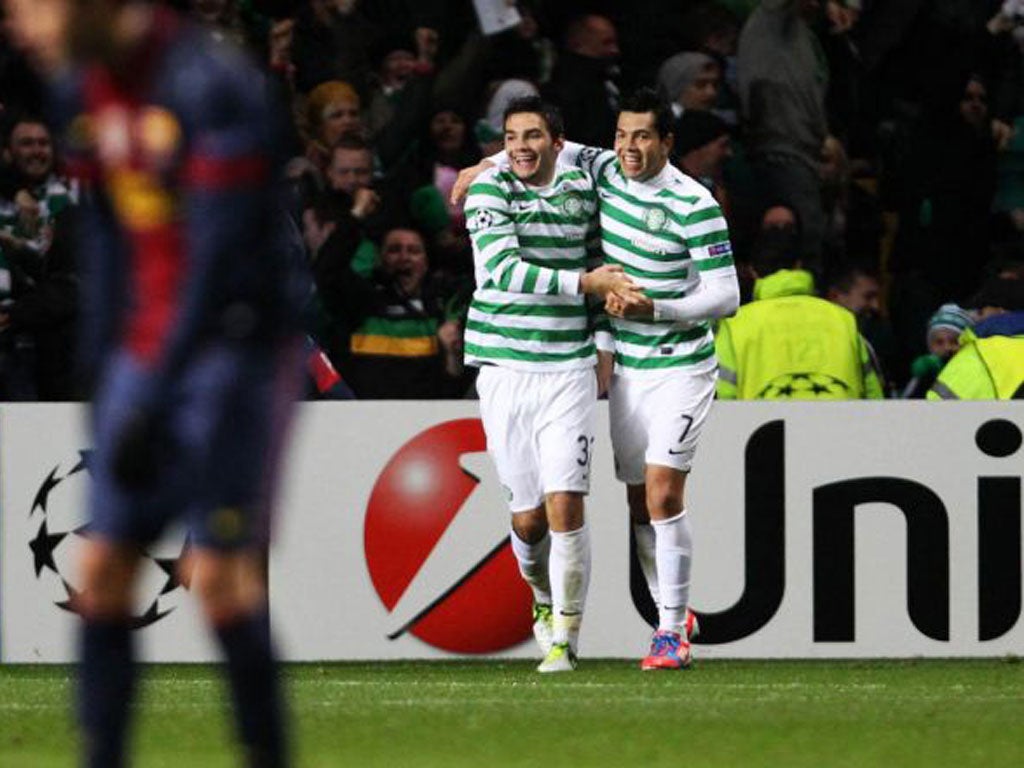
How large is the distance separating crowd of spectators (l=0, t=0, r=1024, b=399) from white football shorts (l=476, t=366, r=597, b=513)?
293 centimetres

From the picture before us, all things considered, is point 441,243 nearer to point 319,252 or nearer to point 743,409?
point 319,252

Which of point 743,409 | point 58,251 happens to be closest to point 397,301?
point 58,251

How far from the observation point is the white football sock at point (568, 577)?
1127 centimetres

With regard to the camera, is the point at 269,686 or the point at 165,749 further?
the point at 165,749

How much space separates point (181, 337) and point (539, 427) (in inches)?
227

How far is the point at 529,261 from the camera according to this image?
37.1ft

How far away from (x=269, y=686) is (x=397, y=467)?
6.58 m

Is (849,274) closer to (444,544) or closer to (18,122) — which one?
(444,544)

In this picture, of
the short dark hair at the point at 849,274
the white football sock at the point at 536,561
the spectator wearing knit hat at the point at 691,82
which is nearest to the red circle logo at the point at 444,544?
the white football sock at the point at 536,561

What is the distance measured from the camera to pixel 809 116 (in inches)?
664

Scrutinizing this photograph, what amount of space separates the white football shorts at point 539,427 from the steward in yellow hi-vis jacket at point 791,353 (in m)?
2.01

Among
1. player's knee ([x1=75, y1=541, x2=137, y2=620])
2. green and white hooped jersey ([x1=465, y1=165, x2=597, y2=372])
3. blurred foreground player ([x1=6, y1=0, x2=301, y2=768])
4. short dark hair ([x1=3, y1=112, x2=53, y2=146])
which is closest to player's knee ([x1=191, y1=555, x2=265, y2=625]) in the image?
blurred foreground player ([x1=6, y1=0, x2=301, y2=768])

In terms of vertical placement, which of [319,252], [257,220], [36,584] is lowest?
[36,584]

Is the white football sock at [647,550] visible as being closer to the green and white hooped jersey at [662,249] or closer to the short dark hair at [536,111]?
the green and white hooped jersey at [662,249]
